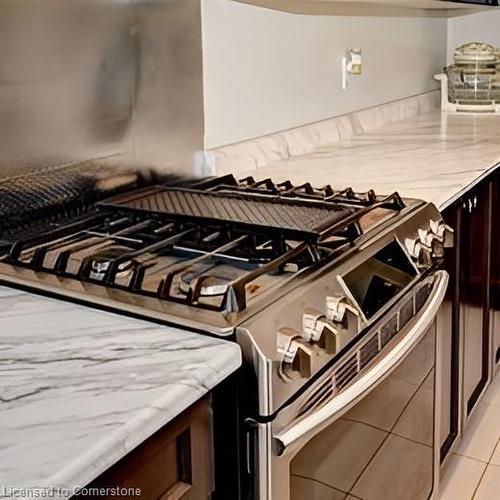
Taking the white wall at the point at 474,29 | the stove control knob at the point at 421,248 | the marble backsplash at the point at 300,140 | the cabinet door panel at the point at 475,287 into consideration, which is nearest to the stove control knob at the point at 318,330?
the stove control knob at the point at 421,248

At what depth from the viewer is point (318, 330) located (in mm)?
1123

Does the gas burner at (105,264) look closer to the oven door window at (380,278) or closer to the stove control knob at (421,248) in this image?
the oven door window at (380,278)

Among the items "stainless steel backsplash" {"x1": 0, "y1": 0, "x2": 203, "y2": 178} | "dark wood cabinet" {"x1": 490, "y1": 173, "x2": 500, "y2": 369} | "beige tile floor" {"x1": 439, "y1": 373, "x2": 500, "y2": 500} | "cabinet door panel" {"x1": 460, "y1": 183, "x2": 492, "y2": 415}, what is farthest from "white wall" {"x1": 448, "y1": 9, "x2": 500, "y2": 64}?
"stainless steel backsplash" {"x1": 0, "y1": 0, "x2": 203, "y2": 178}

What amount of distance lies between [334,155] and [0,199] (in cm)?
127

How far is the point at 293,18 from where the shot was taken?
2.48m

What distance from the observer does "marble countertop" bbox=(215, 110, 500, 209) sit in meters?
2.02

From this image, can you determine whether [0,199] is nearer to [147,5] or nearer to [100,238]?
[100,238]

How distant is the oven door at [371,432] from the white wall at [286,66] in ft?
2.66

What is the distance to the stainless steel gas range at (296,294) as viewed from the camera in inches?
42.2

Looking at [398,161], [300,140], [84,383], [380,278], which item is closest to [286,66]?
[300,140]

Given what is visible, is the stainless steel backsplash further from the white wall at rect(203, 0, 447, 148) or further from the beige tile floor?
the beige tile floor

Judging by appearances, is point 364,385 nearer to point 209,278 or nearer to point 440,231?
point 209,278

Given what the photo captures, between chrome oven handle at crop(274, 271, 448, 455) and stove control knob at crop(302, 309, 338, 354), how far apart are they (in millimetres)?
93

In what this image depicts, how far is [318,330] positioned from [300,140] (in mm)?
1453
